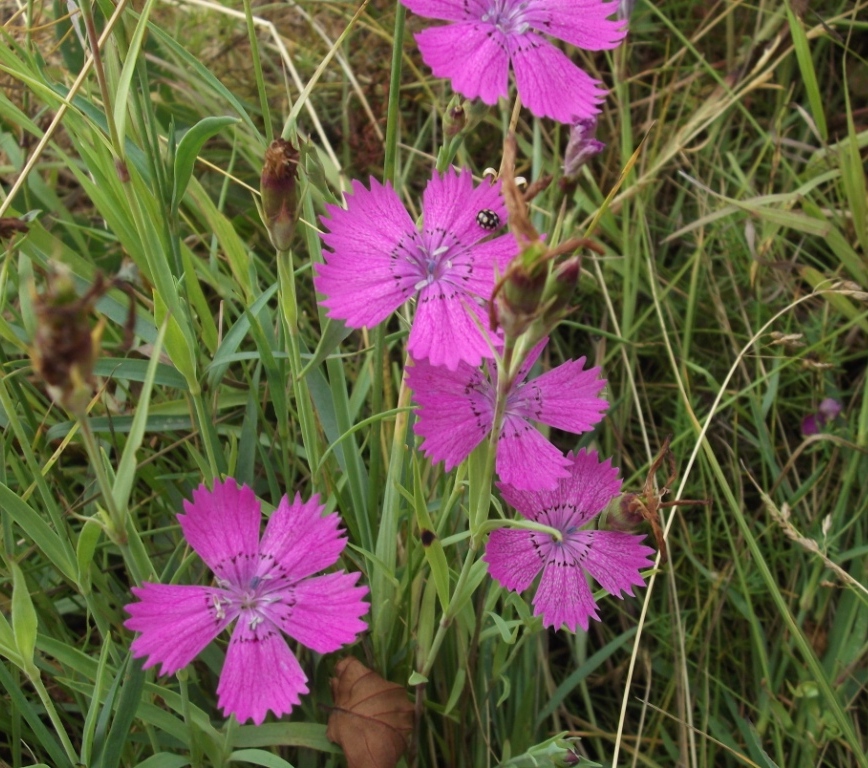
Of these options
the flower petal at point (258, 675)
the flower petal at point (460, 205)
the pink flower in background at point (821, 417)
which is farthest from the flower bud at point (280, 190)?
the pink flower in background at point (821, 417)

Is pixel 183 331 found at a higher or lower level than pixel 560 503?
higher

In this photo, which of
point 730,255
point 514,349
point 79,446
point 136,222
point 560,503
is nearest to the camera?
point 514,349

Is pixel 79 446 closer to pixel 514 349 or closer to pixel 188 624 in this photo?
pixel 188 624

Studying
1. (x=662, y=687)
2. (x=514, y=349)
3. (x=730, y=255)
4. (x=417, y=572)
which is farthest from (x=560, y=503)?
(x=730, y=255)

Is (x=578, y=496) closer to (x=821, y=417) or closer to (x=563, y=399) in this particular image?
(x=563, y=399)

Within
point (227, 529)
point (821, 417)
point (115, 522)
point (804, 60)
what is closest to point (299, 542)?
point (227, 529)

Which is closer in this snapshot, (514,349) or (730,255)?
(514,349)

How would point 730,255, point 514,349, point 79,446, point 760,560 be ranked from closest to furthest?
point 514,349 < point 760,560 < point 79,446 < point 730,255

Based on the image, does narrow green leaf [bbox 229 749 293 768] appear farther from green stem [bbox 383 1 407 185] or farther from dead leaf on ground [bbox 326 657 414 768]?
green stem [bbox 383 1 407 185]

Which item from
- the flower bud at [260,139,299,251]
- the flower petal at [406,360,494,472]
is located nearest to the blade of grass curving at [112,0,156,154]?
the flower bud at [260,139,299,251]
